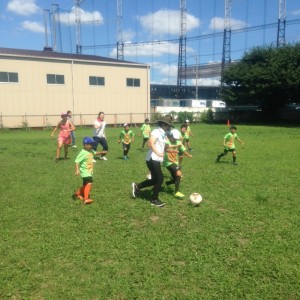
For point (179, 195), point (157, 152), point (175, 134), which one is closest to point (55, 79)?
point (175, 134)

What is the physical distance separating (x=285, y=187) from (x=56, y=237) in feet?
20.0

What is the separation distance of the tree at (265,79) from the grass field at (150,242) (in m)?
31.1

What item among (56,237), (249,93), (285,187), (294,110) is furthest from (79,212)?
(294,110)

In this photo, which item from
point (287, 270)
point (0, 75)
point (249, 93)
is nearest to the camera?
point (287, 270)

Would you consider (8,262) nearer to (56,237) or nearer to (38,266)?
(38,266)

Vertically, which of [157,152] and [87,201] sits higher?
[157,152]

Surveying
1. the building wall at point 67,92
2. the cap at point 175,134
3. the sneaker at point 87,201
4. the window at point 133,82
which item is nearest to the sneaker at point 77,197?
the sneaker at point 87,201

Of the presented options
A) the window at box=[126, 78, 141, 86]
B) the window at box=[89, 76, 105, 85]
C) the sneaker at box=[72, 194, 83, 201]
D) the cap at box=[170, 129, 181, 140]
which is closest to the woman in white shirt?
the cap at box=[170, 129, 181, 140]

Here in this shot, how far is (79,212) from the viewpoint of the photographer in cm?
677

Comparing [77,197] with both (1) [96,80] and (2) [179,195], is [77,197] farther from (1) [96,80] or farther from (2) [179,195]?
(1) [96,80]

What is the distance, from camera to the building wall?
3194cm

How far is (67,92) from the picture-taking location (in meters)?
34.5

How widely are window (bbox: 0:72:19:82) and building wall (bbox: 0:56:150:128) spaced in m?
0.33

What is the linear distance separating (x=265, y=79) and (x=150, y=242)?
37.1 meters
